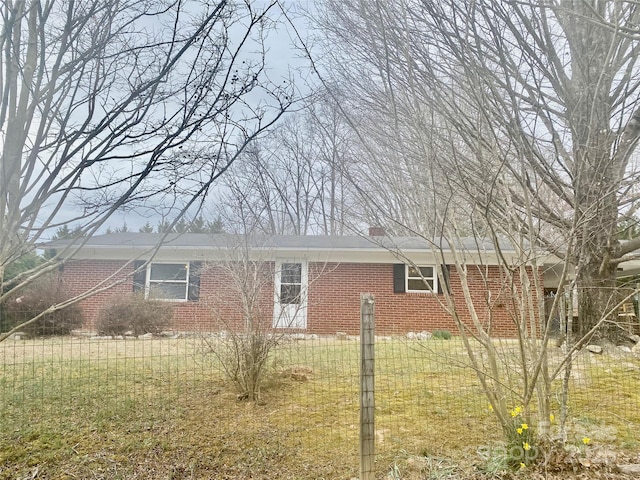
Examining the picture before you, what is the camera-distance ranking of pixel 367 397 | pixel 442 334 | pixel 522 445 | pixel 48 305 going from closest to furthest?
pixel 367 397, pixel 522 445, pixel 48 305, pixel 442 334

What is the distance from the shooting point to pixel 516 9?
10.5ft

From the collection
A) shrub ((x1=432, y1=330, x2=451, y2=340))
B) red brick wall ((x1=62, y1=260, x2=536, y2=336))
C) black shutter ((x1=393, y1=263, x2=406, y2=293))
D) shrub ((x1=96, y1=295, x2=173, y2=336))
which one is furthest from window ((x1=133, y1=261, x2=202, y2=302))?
shrub ((x1=432, y1=330, x2=451, y2=340))

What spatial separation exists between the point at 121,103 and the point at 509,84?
8.62ft

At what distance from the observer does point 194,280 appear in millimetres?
11773

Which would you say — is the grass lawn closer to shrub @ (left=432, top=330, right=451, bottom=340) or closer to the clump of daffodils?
the clump of daffodils

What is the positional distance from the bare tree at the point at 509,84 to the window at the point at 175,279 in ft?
29.7

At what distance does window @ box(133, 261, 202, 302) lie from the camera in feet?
37.9

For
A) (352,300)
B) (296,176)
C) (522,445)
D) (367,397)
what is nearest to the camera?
(367,397)

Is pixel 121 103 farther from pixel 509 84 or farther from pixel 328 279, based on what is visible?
pixel 328 279

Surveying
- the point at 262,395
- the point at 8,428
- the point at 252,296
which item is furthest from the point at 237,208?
the point at 8,428

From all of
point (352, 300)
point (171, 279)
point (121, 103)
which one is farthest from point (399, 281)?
point (121, 103)

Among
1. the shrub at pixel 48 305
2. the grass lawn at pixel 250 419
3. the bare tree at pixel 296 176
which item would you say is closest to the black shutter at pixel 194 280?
the bare tree at pixel 296 176

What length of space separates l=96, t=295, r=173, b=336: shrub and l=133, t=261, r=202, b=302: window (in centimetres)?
180

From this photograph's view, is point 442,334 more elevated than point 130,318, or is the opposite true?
point 130,318
